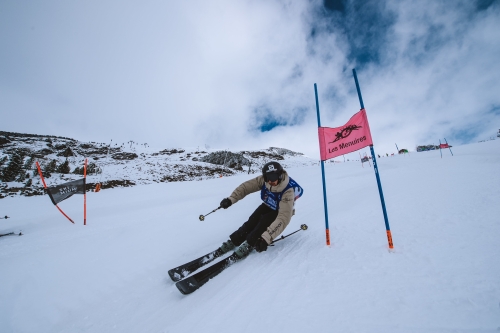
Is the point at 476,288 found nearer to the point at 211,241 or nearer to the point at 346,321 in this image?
the point at 346,321

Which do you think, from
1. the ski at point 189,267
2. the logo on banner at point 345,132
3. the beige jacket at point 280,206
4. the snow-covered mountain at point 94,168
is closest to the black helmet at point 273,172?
the beige jacket at point 280,206

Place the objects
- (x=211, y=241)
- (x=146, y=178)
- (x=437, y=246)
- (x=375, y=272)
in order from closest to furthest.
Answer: (x=375, y=272)
(x=437, y=246)
(x=211, y=241)
(x=146, y=178)

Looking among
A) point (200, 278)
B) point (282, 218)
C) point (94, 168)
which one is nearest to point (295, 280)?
point (282, 218)

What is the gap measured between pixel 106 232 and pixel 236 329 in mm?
→ 6006

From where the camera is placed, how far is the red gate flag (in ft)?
11.6

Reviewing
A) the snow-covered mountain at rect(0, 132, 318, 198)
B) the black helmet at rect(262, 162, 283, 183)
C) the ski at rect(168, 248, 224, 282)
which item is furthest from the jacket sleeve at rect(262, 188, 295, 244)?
the snow-covered mountain at rect(0, 132, 318, 198)

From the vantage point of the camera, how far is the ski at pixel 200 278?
2.98 meters

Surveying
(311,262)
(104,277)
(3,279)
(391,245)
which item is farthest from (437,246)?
(3,279)

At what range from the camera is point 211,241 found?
5383 mm

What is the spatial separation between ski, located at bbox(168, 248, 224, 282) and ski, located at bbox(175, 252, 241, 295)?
483 mm

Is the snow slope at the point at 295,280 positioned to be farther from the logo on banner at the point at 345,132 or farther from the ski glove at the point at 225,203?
→ the logo on banner at the point at 345,132

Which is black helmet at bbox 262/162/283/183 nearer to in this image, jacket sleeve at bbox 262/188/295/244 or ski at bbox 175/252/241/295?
jacket sleeve at bbox 262/188/295/244

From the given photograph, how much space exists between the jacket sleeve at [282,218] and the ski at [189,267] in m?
1.37

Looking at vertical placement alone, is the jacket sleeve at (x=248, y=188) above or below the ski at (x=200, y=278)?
above
